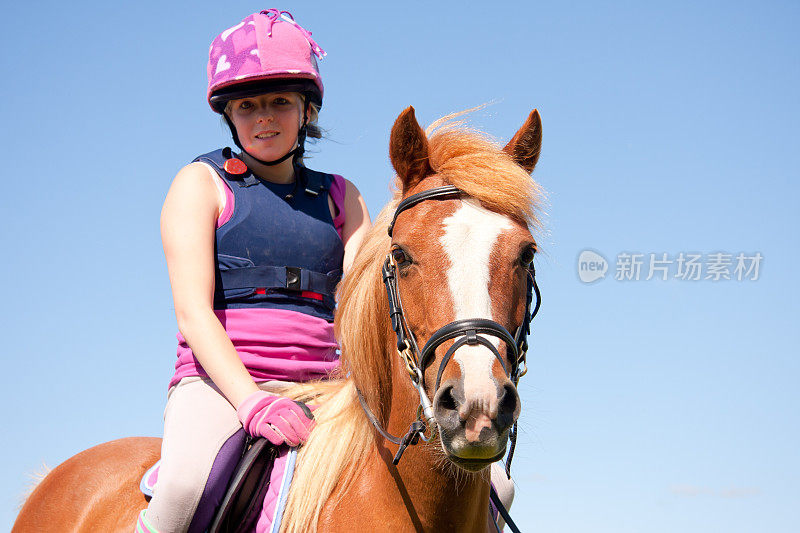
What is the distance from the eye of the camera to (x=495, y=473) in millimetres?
3795

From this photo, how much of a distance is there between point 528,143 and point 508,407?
4.86 feet

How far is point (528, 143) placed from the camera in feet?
11.6

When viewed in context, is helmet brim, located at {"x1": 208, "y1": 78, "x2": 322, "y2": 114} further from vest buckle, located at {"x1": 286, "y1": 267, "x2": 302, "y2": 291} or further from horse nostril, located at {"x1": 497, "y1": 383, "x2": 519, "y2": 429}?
horse nostril, located at {"x1": 497, "y1": 383, "x2": 519, "y2": 429}

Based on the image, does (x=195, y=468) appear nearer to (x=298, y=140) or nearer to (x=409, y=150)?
(x=409, y=150)

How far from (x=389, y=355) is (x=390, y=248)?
49cm

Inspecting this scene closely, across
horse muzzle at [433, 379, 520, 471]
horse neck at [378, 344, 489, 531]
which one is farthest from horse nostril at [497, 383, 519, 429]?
horse neck at [378, 344, 489, 531]

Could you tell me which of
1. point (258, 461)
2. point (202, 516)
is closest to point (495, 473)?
point (258, 461)

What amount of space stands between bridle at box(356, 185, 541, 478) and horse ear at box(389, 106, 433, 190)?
17 centimetres

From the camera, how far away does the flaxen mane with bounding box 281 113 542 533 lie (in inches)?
125

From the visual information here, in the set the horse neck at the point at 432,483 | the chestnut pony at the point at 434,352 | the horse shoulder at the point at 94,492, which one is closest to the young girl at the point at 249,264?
the chestnut pony at the point at 434,352

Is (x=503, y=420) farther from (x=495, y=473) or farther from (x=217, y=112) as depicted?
(x=217, y=112)

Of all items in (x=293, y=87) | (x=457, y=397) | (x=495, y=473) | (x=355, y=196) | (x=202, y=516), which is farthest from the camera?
(x=355, y=196)

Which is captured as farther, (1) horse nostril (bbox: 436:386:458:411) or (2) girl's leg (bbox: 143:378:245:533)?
(2) girl's leg (bbox: 143:378:245:533)

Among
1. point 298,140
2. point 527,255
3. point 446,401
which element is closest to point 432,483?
point 446,401
